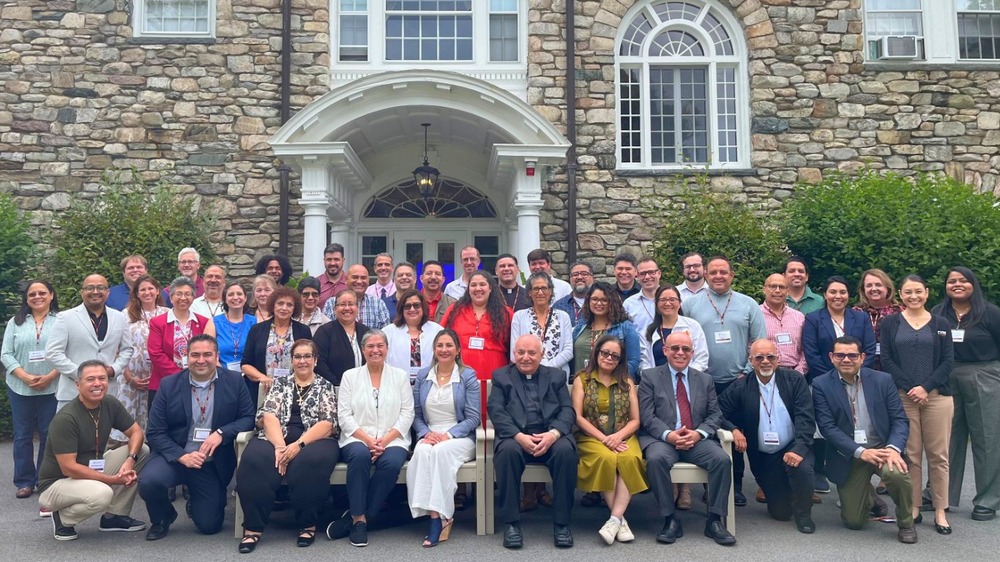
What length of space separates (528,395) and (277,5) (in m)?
7.46

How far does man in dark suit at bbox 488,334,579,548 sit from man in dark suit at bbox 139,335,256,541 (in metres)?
1.71

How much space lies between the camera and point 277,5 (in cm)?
1048

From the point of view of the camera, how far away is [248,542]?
482 centimetres

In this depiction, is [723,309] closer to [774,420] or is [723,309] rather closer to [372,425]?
[774,420]

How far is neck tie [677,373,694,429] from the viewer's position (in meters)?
5.31

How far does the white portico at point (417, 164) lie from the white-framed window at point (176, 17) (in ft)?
9.29

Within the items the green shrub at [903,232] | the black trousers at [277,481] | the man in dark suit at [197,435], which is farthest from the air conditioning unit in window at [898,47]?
the man in dark suit at [197,435]

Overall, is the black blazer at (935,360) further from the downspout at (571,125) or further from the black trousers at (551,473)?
the downspout at (571,125)

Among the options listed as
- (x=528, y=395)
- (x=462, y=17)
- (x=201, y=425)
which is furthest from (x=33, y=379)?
(x=462, y=17)

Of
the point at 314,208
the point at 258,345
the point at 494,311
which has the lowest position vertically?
the point at 258,345

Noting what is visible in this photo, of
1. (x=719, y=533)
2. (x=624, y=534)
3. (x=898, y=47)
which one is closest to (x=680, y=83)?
(x=898, y=47)

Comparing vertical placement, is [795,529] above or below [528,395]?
below

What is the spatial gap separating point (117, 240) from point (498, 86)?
4.78 metres

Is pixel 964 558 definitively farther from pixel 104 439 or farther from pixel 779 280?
pixel 104 439
